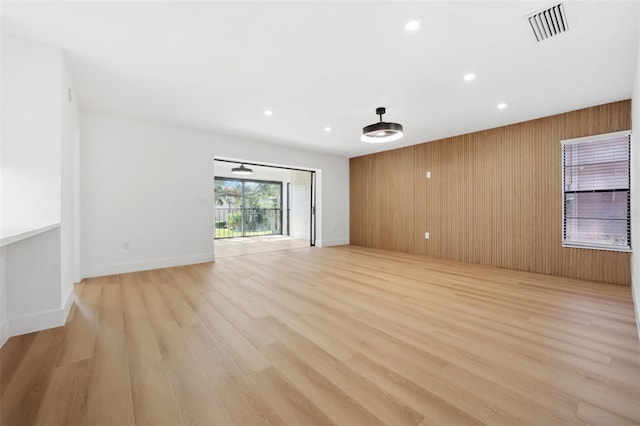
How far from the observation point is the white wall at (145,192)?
406cm

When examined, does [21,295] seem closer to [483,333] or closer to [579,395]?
[483,333]

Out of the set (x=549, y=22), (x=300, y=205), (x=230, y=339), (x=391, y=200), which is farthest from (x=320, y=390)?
(x=300, y=205)

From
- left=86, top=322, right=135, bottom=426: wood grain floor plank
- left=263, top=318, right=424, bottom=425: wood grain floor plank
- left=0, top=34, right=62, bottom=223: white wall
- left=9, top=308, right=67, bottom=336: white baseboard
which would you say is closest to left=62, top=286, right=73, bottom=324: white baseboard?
left=9, top=308, right=67, bottom=336: white baseboard

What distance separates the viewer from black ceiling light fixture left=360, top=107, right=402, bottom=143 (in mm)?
3711

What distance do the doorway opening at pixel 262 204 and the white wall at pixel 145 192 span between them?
366 centimetres

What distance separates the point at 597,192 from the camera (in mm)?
3898

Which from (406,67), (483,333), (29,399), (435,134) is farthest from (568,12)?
(29,399)

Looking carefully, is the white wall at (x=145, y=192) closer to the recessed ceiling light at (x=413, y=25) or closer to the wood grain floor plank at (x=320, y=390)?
the wood grain floor plank at (x=320, y=390)

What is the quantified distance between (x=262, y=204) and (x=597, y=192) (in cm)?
873

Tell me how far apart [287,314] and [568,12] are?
3.39 meters

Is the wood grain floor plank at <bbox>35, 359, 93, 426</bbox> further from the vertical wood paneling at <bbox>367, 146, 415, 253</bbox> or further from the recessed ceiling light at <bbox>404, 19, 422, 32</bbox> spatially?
the vertical wood paneling at <bbox>367, 146, 415, 253</bbox>

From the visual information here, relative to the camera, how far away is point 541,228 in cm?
436

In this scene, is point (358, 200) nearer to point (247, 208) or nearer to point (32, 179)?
point (247, 208)

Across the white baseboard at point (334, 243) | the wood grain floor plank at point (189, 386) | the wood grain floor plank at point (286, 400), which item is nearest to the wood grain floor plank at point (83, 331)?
the wood grain floor plank at point (189, 386)
